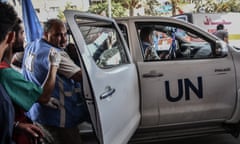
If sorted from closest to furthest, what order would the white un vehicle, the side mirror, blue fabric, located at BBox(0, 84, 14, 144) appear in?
blue fabric, located at BBox(0, 84, 14, 144), the white un vehicle, the side mirror

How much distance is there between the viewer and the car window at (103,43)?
8.99 ft

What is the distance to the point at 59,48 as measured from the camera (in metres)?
2.67

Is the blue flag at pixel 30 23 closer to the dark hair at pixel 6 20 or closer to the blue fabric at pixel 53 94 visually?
the blue fabric at pixel 53 94

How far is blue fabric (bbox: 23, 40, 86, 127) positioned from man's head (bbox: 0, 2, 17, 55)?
901 mm

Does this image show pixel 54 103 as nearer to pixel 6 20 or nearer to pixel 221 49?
pixel 6 20

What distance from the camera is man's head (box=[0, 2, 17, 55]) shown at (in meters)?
1.48

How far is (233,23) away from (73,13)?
49.3 ft

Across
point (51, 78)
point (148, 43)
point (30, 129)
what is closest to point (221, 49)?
point (148, 43)

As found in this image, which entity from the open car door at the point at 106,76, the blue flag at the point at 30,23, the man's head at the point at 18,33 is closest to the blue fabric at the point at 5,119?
the man's head at the point at 18,33

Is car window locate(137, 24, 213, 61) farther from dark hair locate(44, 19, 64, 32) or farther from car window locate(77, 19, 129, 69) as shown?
dark hair locate(44, 19, 64, 32)

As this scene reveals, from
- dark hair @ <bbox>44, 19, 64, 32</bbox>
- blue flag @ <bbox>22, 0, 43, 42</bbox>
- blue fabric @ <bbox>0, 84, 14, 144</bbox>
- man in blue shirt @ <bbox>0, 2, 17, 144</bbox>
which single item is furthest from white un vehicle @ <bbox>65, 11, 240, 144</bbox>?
blue fabric @ <bbox>0, 84, 14, 144</bbox>

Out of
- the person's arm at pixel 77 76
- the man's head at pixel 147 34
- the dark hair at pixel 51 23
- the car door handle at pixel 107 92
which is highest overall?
the dark hair at pixel 51 23

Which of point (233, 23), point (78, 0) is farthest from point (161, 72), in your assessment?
point (78, 0)

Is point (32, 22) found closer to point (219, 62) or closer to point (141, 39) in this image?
point (141, 39)
